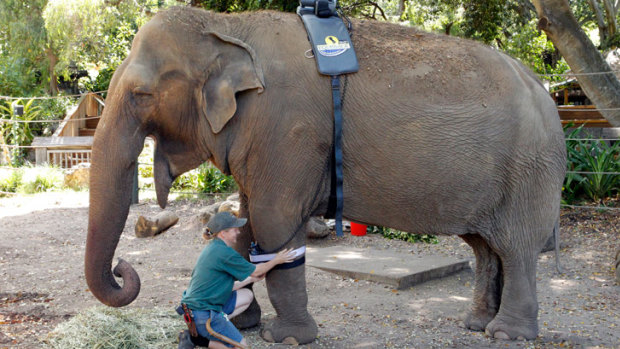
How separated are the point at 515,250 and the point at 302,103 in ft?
6.19

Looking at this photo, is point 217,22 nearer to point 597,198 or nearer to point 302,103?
point 302,103

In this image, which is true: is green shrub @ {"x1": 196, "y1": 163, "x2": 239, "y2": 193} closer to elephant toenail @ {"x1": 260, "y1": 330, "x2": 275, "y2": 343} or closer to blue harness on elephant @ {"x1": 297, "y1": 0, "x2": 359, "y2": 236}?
elephant toenail @ {"x1": 260, "y1": 330, "x2": 275, "y2": 343}

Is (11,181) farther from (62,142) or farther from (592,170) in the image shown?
(592,170)

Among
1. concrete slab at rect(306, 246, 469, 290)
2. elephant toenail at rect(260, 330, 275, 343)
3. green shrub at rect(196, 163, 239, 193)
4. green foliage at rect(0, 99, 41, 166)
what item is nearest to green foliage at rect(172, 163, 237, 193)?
green shrub at rect(196, 163, 239, 193)

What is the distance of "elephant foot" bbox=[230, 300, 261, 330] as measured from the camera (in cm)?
486

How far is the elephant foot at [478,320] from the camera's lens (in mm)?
4988

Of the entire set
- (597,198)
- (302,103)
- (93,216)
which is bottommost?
(597,198)

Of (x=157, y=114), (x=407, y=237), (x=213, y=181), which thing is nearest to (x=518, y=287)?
(x=157, y=114)

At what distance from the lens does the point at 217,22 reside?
447 centimetres

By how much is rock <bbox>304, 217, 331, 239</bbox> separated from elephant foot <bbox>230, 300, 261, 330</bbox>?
307 centimetres

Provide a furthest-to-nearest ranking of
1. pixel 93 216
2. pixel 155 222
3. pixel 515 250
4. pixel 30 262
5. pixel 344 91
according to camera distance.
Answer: pixel 155 222, pixel 30 262, pixel 515 250, pixel 344 91, pixel 93 216

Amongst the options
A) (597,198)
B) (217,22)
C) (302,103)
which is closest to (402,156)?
(302,103)

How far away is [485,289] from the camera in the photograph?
16.5ft

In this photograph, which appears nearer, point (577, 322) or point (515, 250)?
point (515, 250)
